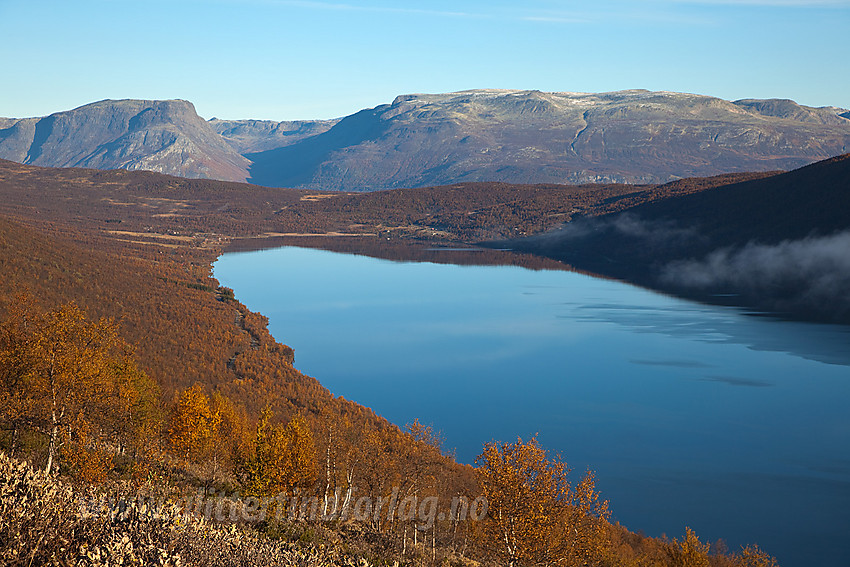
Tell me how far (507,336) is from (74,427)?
87614 mm

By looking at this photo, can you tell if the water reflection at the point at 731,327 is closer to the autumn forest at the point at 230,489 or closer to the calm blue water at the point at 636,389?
the calm blue water at the point at 636,389

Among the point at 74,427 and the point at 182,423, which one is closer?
the point at 74,427

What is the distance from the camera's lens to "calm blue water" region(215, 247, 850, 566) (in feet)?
154

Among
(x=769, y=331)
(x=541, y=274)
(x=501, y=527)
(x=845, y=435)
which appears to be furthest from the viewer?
(x=541, y=274)

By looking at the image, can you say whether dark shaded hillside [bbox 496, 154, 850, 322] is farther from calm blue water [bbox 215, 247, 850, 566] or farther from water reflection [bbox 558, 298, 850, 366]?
calm blue water [bbox 215, 247, 850, 566]

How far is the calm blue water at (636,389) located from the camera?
154ft

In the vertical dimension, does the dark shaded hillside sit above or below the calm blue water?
above

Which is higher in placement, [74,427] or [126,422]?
[74,427]

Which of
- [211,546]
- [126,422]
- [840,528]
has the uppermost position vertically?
[211,546]

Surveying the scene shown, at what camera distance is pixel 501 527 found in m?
25.3

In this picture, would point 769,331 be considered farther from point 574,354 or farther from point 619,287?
point 619,287

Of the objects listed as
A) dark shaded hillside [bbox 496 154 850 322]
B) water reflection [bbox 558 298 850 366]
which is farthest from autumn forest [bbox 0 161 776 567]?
dark shaded hillside [bbox 496 154 850 322]

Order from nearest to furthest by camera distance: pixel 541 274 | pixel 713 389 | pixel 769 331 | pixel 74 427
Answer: pixel 74 427, pixel 713 389, pixel 769 331, pixel 541 274

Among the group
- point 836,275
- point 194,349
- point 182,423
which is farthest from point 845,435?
point 836,275
